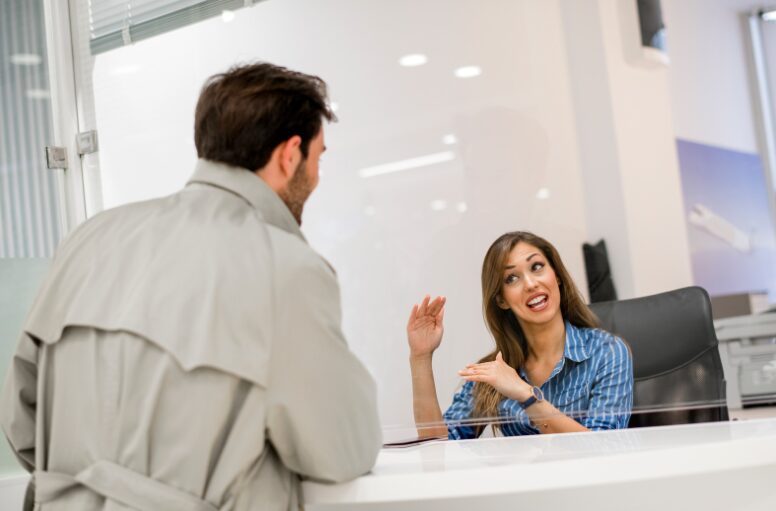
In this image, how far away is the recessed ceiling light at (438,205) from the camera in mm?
3135

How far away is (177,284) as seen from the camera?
1430 mm

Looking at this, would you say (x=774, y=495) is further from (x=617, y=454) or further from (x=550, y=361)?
(x=550, y=361)

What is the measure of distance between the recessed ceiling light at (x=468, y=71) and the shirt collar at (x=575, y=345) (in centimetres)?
102

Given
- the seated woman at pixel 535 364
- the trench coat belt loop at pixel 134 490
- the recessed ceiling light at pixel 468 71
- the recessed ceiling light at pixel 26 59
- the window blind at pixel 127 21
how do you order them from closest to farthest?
the trench coat belt loop at pixel 134 490 < the seated woman at pixel 535 364 < the recessed ceiling light at pixel 468 71 < the recessed ceiling light at pixel 26 59 < the window blind at pixel 127 21

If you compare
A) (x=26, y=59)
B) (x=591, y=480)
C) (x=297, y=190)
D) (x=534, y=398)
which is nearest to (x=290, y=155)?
(x=297, y=190)

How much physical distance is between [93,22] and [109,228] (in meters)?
2.38

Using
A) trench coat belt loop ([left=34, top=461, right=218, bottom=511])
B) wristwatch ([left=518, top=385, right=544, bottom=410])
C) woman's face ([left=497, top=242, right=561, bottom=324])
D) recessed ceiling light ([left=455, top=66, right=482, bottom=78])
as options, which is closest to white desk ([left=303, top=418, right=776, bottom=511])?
trench coat belt loop ([left=34, top=461, right=218, bottom=511])

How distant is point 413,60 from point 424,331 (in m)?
1.05

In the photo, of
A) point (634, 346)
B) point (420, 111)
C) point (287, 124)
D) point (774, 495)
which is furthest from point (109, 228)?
point (420, 111)

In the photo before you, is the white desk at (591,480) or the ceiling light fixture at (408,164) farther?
the ceiling light fixture at (408,164)

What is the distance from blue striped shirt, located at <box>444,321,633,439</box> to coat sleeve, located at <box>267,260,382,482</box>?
1.03 metres

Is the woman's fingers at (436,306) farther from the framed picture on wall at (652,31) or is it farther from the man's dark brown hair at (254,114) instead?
the man's dark brown hair at (254,114)

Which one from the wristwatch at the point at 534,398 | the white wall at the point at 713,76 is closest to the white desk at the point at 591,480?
the wristwatch at the point at 534,398

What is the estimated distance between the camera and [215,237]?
1.47 meters
